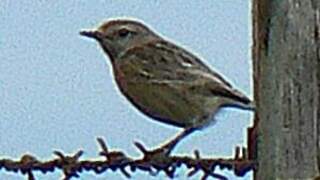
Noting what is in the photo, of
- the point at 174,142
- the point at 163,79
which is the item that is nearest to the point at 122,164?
the point at 174,142

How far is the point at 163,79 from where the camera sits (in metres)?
4.02

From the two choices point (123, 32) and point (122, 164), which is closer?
point (122, 164)

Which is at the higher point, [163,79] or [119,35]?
[119,35]

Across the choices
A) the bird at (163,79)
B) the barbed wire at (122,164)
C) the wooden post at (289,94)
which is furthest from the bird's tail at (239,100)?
the wooden post at (289,94)

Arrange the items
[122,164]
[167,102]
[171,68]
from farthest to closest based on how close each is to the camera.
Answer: [171,68] → [167,102] → [122,164]

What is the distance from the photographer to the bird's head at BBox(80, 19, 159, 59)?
423 centimetres

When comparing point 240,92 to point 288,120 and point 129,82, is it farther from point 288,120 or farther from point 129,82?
point 288,120

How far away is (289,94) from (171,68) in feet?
6.39

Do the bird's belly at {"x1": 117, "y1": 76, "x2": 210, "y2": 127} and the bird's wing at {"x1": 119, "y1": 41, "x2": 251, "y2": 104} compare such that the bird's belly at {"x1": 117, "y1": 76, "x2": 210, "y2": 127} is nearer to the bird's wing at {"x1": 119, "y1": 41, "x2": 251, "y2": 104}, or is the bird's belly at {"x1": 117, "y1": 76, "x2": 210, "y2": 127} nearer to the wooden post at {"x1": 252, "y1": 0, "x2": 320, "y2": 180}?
the bird's wing at {"x1": 119, "y1": 41, "x2": 251, "y2": 104}

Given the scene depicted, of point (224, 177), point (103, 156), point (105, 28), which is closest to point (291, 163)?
point (224, 177)

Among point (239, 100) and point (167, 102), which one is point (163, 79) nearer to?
point (167, 102)

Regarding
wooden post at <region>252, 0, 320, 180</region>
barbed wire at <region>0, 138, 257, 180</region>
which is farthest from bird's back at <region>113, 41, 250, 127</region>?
wooden post at <region>252, 0, 320, 180</region>

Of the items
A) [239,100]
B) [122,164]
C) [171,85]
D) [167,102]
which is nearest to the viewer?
[122,164]

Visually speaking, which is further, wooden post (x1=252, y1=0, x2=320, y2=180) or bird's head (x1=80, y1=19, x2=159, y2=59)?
bird's head (x1=80, y1=19, x2=159, y2=59)
